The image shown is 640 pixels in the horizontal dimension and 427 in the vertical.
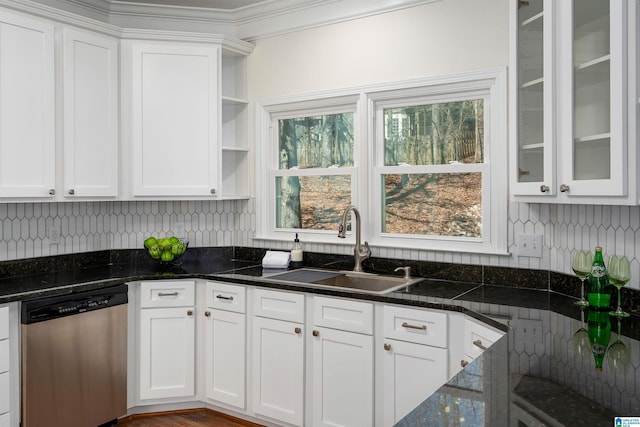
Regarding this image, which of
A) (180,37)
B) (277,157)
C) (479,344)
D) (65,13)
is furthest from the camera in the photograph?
(277,157)

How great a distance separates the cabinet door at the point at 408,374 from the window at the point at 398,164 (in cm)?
75

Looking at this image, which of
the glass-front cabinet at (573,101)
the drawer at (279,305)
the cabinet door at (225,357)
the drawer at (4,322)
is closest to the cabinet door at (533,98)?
the glass-front cabinet at (573,101)

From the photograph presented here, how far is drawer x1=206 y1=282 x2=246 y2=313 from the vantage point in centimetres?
322

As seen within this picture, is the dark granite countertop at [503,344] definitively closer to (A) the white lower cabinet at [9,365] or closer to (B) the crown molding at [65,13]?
(A) the white lower cabinet at [9,365]

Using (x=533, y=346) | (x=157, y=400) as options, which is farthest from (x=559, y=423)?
(x=157, y=400)

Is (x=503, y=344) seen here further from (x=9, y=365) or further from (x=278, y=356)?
(x=9, y=365)

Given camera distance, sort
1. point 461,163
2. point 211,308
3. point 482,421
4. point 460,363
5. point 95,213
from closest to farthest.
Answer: point 482,421
point 460,363
point 461,163
point 211,308
point 95,213

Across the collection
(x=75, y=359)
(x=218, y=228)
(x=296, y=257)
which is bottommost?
(x=75, y=359)

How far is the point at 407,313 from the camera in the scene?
2627 millimetres

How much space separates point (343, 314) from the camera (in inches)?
112

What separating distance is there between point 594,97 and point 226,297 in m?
2.21

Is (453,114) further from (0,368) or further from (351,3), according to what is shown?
(0,368)

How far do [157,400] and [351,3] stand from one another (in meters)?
2.75

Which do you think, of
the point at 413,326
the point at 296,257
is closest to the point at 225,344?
the point at 296,257
